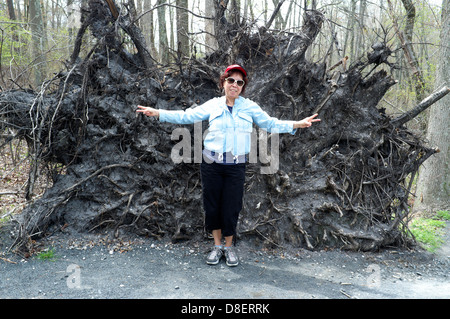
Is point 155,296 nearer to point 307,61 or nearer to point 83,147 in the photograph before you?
point 83,147

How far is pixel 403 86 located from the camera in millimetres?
11227

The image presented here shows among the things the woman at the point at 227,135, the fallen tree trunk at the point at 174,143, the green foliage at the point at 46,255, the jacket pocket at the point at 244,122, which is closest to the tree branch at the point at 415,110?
the fallen tree trunk at the point at 174,143

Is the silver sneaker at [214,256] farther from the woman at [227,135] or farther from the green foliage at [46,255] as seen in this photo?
the green foliage at [46,255]

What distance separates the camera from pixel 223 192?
3.38m

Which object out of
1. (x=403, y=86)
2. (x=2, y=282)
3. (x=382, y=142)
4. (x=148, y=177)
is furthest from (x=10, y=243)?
(x=403, y=86)

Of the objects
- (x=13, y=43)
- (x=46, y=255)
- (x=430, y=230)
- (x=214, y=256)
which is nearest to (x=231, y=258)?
(x=214, y=256)

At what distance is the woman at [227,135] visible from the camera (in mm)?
3205

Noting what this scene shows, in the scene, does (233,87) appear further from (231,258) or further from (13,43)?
(13,43)

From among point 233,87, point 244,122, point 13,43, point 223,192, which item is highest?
point 13,43

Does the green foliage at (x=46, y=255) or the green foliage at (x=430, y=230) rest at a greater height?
the green foliage at (x=46, y=255)

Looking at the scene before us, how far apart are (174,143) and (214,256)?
1564 mm

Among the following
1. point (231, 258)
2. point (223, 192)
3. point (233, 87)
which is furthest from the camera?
point (231, 258)

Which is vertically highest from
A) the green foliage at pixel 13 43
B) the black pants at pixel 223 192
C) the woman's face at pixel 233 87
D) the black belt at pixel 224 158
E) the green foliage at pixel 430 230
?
the green foliage at pixel 13 43

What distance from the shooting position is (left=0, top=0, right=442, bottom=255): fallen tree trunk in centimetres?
416
